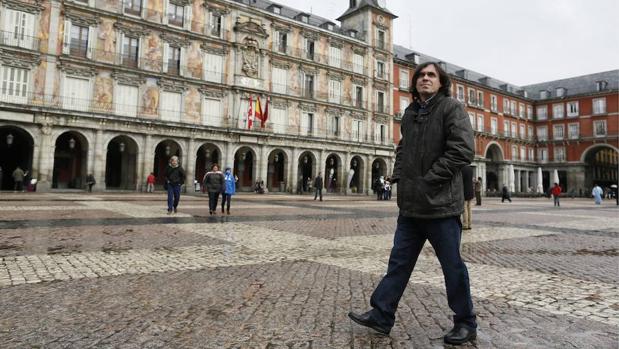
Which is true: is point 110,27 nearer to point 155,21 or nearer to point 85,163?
point 155,21

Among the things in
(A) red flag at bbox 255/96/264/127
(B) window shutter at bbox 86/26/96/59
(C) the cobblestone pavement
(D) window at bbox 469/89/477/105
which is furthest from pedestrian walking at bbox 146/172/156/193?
(D) window at bbox 469/89/477/105

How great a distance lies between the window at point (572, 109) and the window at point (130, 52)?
168 feet

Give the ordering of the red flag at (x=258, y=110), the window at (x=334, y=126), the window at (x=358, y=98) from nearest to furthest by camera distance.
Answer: the red flag at (x=258, y=110)
the window at (x=334, y=126)
the window at (x=358, y=98)

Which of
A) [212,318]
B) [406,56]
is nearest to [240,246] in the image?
[212,318]

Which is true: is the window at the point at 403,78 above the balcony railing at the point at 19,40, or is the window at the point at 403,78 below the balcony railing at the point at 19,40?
above

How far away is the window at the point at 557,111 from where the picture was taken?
51.8 metres

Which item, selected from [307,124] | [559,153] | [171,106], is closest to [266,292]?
[171,106]

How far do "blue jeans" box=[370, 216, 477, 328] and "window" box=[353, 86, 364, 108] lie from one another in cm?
3427

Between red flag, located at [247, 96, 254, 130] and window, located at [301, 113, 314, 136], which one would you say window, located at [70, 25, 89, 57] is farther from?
window, located at [301, 113, 314, 136]

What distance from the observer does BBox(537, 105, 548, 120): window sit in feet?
176

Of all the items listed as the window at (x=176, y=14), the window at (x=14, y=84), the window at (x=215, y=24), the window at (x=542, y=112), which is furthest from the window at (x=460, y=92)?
the window at (x=14, y=84)

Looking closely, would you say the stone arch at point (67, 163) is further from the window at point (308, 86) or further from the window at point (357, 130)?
the window at point (357, 130)

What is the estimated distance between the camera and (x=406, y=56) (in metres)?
42.5

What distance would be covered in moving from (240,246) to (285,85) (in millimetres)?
27607
